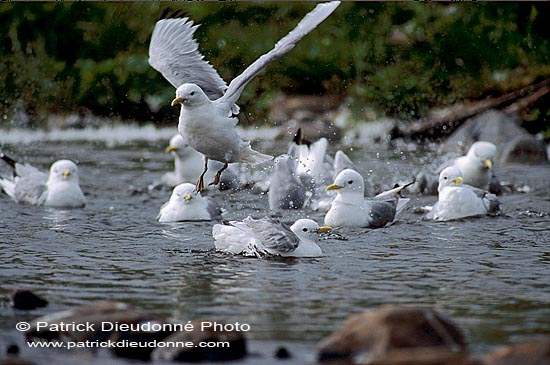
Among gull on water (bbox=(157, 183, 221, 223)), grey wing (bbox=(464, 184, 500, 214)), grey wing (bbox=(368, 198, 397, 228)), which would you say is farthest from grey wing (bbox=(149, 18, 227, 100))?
grey wing (bbox=(464, 184, 500, 214))

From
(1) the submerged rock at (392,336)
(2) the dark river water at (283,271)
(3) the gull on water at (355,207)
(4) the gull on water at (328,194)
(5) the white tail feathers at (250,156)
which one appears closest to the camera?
(1) the submerged rock at (392,336)

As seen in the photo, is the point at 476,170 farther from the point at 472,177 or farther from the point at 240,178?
the point at 240,178

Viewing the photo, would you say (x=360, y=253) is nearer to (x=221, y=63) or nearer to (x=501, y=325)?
(x=501, y=325)

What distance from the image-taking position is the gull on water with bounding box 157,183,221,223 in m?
9.45

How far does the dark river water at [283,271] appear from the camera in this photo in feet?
18.1

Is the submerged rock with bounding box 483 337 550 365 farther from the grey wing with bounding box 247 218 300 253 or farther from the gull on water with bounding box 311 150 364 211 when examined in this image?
the gull on water with bounding box 311 150 364 211

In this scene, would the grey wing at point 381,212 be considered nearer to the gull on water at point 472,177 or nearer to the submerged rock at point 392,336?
the gull on water at point 472,177

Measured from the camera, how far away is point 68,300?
602 centimetres

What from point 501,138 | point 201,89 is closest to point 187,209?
point 201,89

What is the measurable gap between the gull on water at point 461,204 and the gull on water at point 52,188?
3.49 m

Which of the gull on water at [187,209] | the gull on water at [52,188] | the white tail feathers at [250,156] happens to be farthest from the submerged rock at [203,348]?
the gull on water at [52,188]

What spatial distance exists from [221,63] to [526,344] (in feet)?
40.9

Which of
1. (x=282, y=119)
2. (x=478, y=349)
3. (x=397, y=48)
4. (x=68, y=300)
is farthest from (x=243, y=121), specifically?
(x=478, y=349)

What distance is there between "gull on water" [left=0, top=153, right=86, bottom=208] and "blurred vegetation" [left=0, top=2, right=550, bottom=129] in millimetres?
5561
